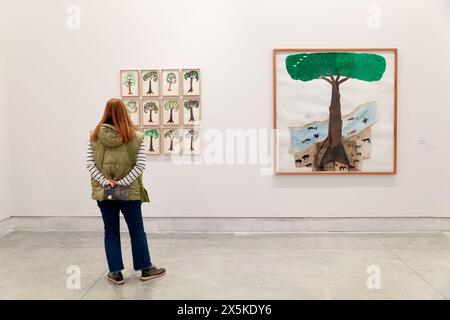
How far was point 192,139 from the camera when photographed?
491 cm

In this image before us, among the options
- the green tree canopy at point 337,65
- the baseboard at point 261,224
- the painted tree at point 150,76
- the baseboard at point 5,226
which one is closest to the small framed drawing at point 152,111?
the painted tree at point 150,76

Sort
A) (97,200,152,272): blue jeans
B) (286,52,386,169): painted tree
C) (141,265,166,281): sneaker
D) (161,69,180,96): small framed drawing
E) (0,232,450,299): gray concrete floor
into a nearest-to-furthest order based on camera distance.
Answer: (0,232,450,299): gray concrete floor → (97,200,152,272): blue jeans → (141,265,166,281): sneaker → (286,52,386,169): painted tree → (161,69,180,96): small framed drawing

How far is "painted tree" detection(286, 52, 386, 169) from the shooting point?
15.6ft

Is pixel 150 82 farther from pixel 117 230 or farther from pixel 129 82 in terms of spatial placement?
pixel 117 230

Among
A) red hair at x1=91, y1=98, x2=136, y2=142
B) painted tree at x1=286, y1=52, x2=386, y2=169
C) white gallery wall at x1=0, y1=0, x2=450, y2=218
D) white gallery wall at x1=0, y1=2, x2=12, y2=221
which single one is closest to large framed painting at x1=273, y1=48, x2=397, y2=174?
painted tree at x1=286, y1=52, x2=386, y2=169

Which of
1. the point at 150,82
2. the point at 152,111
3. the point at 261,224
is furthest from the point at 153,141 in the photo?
the point at 261,224

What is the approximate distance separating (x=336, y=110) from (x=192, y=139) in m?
1.66

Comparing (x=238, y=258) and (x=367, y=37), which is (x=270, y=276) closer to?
(x=238, y=258)

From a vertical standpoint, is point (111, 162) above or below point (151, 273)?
above

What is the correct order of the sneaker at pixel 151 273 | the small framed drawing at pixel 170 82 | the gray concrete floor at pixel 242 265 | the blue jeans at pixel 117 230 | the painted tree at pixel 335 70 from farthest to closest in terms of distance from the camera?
the small framed drawing at pixel 170 82 → the painted tree at pixel 335 70 → the sneaker at pixel 151 273 → the blue jeans at pixel 117 230 → the gray concrete floor at pixel 242 265

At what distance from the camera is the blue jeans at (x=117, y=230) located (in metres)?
3.36

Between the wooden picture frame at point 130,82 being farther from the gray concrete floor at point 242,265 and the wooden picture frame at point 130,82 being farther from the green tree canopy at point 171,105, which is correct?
the gray concrete floor at point 242,265

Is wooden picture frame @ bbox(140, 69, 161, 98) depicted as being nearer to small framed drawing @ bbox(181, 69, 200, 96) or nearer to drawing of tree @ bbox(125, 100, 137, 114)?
drawing of tree @ bbox(125, 100, 137, 114)

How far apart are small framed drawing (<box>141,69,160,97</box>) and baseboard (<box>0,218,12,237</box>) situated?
2.19 m
